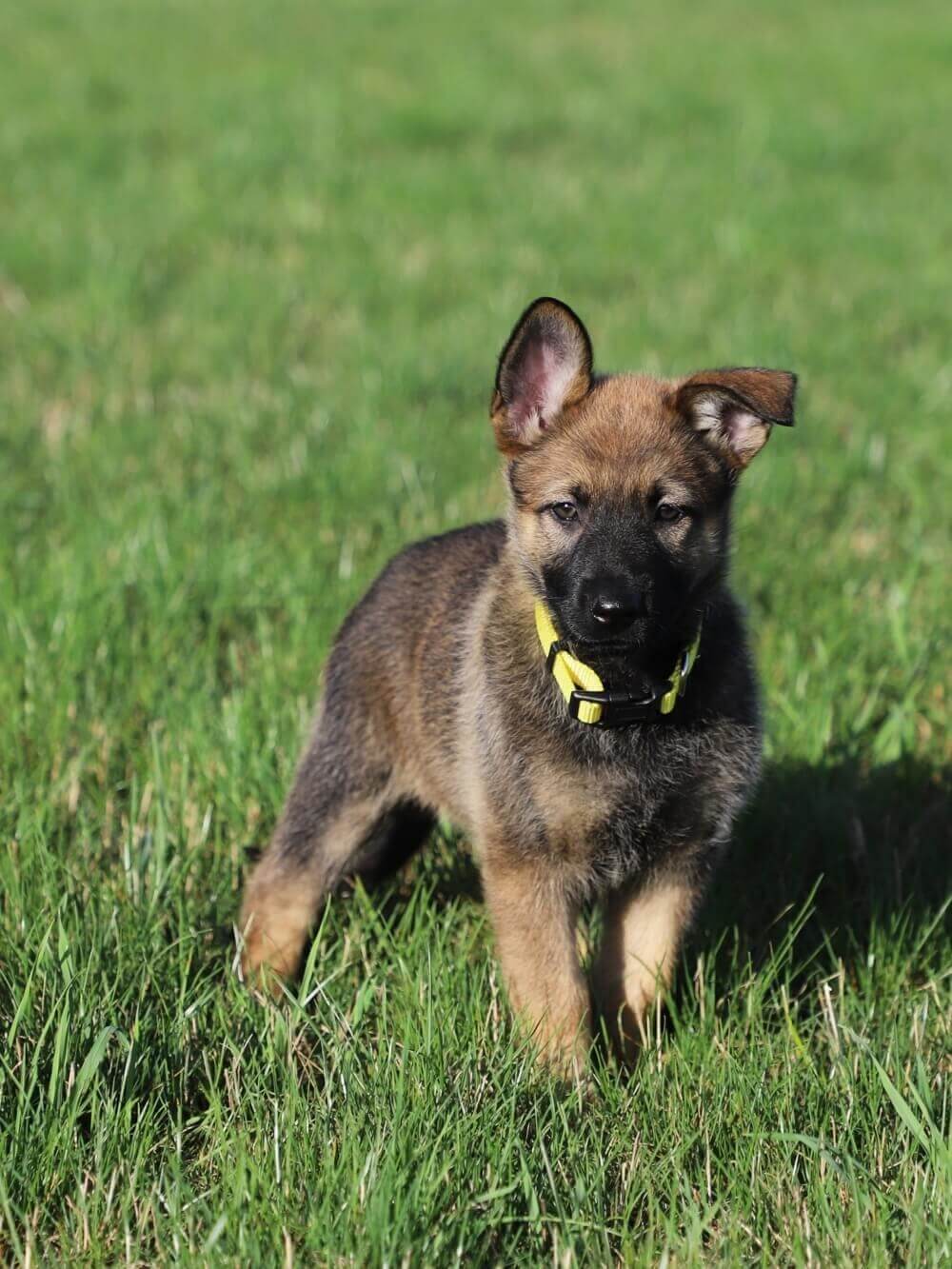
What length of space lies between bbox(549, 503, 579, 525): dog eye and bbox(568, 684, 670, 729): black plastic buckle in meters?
0.38

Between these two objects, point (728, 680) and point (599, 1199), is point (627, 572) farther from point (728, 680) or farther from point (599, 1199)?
point (599, 1199)

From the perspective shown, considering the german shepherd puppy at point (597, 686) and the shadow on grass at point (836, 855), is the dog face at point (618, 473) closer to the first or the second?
the german shepherd puppy at point (597, 686)

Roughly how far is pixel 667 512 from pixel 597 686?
1.35 feet

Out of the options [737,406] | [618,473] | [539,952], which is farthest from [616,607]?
[539,952]

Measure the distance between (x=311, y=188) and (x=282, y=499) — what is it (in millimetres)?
5177

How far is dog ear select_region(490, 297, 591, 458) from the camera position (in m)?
3.33

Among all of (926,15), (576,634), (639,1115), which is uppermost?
(926,15)

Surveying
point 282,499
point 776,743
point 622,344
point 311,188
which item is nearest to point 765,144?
point 311,188

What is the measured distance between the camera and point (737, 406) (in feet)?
11.1

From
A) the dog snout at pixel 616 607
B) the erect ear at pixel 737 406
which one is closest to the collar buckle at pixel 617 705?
the dog snout at pixel 616 607

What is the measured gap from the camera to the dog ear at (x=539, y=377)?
3.33 metres

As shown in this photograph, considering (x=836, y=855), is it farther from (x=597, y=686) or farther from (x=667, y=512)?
(x=667, y=512)

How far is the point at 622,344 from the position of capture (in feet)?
25.0

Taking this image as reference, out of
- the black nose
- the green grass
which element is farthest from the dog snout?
the green grass
